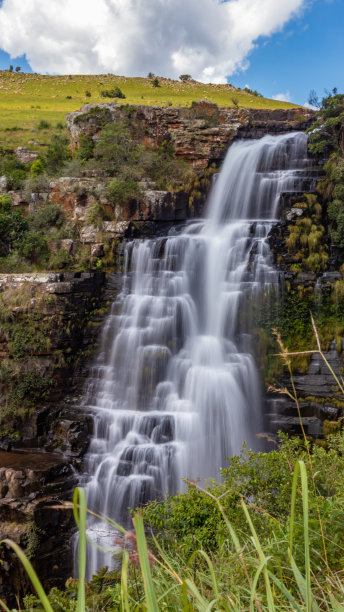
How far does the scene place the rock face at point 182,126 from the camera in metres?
26.3

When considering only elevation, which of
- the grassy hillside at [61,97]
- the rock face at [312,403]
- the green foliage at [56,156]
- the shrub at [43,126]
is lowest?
the rock face at [312,403]

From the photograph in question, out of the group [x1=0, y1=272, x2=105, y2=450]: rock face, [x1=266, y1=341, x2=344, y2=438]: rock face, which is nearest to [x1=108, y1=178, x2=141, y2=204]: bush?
[x1=0, y1=272, x2=105, y2=450]: rock face

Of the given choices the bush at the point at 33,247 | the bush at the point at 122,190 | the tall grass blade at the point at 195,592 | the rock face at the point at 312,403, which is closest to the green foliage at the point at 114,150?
the bush at the point at 122,190

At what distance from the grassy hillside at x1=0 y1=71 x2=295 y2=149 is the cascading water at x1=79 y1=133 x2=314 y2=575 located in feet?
78.4

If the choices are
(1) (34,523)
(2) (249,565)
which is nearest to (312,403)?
(1) (34,523)

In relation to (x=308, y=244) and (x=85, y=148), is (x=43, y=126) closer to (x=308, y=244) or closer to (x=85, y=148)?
(x=85, y=148)

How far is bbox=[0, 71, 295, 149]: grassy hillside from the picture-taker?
40719mm

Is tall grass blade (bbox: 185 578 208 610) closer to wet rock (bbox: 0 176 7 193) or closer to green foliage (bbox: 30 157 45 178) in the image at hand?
wet rock (bbox: 0 176 7 193)

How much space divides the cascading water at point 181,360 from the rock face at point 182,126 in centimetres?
517

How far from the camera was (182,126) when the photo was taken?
2714 cm

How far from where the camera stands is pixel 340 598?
2.08m

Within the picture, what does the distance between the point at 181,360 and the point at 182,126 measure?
1903 cm

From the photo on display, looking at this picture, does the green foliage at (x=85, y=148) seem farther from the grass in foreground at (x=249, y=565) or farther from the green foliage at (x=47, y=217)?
the grass in foreground at (x=249, y=565)

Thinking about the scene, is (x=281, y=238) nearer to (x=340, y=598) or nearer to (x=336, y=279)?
(x=336, y=279)
